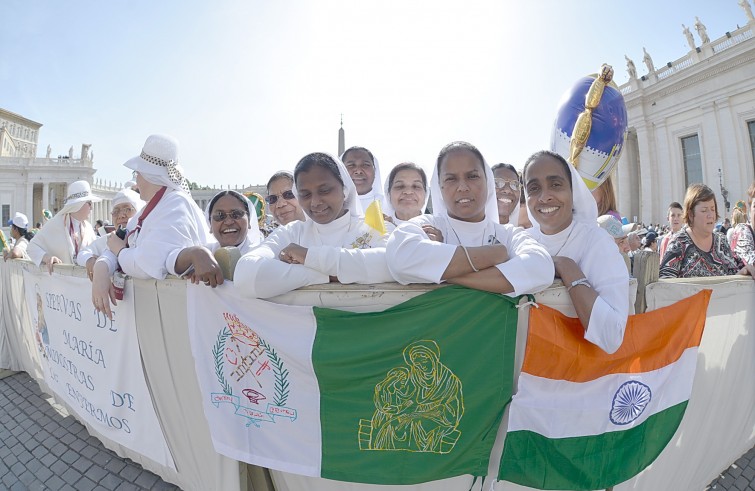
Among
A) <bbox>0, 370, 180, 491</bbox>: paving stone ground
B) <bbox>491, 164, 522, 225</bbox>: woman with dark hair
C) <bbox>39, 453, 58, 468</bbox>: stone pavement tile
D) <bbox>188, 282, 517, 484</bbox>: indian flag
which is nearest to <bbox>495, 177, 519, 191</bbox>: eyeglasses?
<bbox>491, 164, 522, 225</bbox>: woman with dark hair

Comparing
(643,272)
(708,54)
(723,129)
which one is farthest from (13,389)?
(708,54)

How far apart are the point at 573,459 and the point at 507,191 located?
96.1 inches

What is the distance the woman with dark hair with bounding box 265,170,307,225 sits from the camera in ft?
11.7

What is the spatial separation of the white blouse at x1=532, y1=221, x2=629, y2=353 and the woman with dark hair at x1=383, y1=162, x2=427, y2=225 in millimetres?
1441

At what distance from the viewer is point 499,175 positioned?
145 inches

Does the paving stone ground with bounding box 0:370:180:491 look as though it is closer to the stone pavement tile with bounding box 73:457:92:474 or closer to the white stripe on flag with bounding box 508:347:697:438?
the stone pavement tile with bounding box 73:457:92:474

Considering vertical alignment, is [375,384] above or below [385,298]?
below

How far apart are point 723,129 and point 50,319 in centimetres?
4052

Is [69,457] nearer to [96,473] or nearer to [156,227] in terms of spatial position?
[96,473]

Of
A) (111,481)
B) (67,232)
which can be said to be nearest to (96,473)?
(111,481)

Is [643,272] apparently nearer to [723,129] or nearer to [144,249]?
[144,249]

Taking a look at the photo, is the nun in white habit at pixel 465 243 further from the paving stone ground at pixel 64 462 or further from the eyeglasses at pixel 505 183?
the paving stone ground at pixel 64 462

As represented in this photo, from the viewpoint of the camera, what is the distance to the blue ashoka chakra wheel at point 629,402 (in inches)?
71.9

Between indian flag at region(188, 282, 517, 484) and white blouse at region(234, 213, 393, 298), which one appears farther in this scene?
white blouse at region(234, 213, 393, 298)
